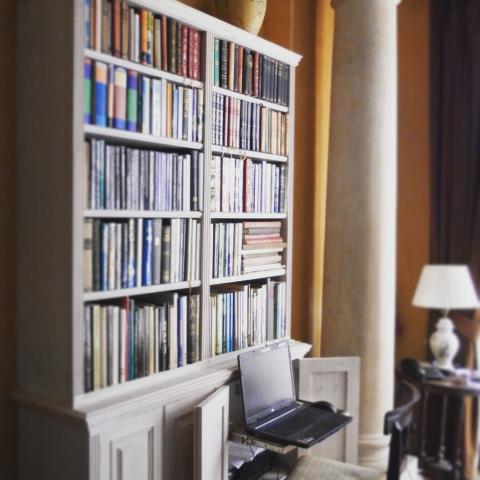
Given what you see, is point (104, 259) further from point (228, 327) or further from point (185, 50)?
point (185, 50)

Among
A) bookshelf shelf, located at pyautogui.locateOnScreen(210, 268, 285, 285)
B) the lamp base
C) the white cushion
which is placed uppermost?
bookshelf shelf, located at pyautogui.locateOnScreen(210, 268, 285, 285)

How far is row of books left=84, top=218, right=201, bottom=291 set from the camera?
176cm

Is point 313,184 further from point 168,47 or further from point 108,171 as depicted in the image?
point 108,171

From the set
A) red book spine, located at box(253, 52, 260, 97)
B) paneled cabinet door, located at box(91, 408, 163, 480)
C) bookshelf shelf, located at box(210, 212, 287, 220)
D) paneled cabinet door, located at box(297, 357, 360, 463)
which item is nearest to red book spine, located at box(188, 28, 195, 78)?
red book spine, located at box(253, 52, 260, 97)

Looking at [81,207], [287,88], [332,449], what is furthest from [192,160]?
[332,449]

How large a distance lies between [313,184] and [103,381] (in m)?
1.80

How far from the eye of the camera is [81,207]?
66.6 inches

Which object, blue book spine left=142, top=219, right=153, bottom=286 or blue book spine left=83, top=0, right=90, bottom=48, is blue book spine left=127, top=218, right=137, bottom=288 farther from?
blue book spine left=83, top=0, right=90, bottom=48

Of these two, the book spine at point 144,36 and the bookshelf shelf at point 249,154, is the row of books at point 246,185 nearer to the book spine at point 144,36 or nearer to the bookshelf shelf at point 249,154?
the bookshelf shelf at point 249,154

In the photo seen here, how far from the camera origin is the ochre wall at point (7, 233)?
184cm

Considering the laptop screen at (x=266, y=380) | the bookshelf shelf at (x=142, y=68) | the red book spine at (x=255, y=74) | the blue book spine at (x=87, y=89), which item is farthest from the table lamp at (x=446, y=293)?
the blue book spine at (x=87, y=89)

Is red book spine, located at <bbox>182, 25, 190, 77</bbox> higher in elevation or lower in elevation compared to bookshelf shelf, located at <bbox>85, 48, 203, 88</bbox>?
higher

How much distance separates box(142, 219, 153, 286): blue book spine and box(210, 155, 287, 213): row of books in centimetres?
33

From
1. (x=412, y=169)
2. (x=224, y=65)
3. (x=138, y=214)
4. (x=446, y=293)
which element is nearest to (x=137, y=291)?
(x=138, y=214)
